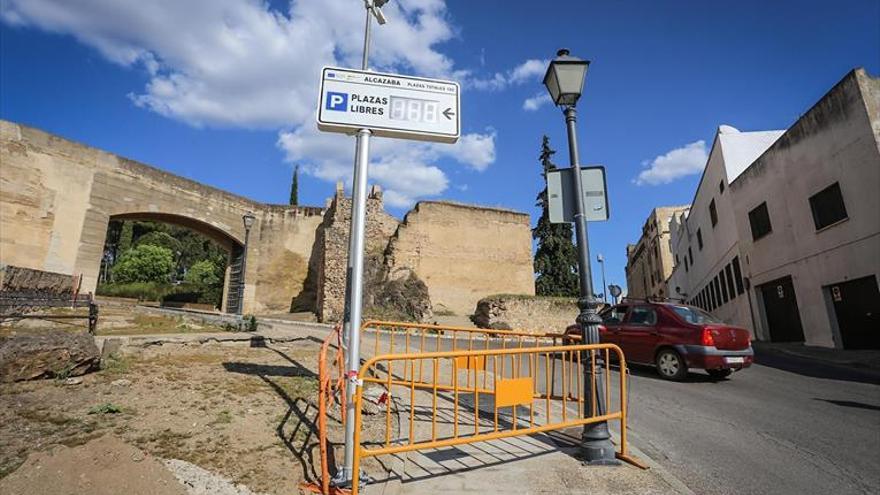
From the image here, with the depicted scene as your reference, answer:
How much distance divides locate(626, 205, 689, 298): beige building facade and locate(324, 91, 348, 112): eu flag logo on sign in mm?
37613

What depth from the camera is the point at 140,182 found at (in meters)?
19.1

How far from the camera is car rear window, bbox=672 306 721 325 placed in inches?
305

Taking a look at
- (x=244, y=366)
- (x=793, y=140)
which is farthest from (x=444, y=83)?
(x=793, y=140)

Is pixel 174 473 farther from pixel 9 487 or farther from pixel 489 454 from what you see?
pixel 489 454

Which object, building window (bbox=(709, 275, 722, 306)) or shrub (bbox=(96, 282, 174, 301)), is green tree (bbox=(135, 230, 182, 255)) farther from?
building window (bbox=(709, 275, 722, 306))

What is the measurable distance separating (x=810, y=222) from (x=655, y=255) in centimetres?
2999

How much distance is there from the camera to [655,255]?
136 feet

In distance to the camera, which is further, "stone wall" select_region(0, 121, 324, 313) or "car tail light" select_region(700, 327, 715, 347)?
"stone wall" select_region(0, 121, 324, 313)

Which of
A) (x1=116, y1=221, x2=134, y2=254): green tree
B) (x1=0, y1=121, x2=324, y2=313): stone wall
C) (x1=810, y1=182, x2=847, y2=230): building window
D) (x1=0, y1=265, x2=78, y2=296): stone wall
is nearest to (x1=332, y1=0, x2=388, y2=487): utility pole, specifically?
(x1=0, y1=265, x2=78, y2=296): stone wall

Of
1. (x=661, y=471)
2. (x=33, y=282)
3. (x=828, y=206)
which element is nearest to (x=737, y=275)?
(x=828, y=206)

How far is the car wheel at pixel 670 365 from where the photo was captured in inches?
300

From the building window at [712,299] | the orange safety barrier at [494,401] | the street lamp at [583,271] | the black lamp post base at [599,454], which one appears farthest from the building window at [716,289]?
the black lamp post base at [599,454]

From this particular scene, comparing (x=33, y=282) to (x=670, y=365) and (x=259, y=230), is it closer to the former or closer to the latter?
(x=259, y=230)

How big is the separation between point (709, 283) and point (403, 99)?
26.5 metres
